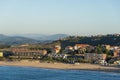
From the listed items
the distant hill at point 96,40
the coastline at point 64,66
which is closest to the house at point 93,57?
the coastline at point 64,66

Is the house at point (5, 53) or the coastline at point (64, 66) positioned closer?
the coastline at point (64, 66)

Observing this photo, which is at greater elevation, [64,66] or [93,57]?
[93,57]

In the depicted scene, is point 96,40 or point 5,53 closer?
point 5,53

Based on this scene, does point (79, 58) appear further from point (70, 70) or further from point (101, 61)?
point (70, 70)

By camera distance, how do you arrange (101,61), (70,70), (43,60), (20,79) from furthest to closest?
1. (43,60)
2. (101,61)
3. (70,70)
4. (20,79)

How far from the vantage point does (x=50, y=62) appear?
60375 millimetres

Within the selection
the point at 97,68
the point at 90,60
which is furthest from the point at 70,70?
the point at 90,60

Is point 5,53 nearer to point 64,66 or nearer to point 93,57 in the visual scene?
point 93,57

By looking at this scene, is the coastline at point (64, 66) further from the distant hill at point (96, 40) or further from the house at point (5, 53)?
the distant hill at point (96, 40)

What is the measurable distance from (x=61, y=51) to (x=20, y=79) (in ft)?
113

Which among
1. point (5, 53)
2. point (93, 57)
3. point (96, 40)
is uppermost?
point (96, 40)

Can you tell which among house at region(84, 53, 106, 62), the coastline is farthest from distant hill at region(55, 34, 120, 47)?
the coastline

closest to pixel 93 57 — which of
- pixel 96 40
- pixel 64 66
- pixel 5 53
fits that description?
pixel 64 66

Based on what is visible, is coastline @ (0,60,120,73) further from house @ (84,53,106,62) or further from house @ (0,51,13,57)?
house @ (0,51,13,57)
